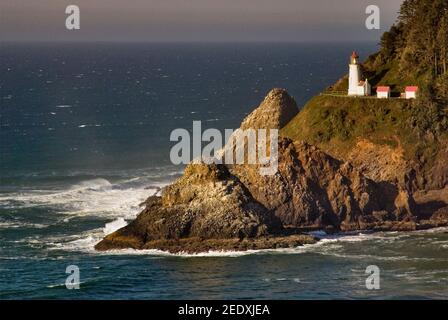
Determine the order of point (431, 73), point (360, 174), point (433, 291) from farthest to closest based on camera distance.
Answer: point (431, 73), point (360, 174), point (433, 291)

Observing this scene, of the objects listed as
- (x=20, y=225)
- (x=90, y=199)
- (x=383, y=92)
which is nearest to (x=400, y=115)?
(x=383, y=92)

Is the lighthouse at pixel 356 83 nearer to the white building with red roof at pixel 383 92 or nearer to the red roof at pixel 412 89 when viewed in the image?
the white building with red roof at pixel 383 92

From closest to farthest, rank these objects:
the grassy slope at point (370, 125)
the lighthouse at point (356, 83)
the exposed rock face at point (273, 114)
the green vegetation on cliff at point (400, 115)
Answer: the green vegetation on cliff at point (400, 115) → the grassy slope at point (370, 125) → the exposed rock face at point (273, 114) → the lighthouse at point (356, 83)

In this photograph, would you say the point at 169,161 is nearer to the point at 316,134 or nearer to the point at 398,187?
the point at 316,134

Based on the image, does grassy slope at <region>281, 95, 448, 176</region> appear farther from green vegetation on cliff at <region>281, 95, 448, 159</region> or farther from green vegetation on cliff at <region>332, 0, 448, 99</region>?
green vegetation on cliff at <region>332, 0, 448, 99</region>

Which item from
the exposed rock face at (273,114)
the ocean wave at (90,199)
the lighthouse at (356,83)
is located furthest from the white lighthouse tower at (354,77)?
the ocean wave at (90,199)
